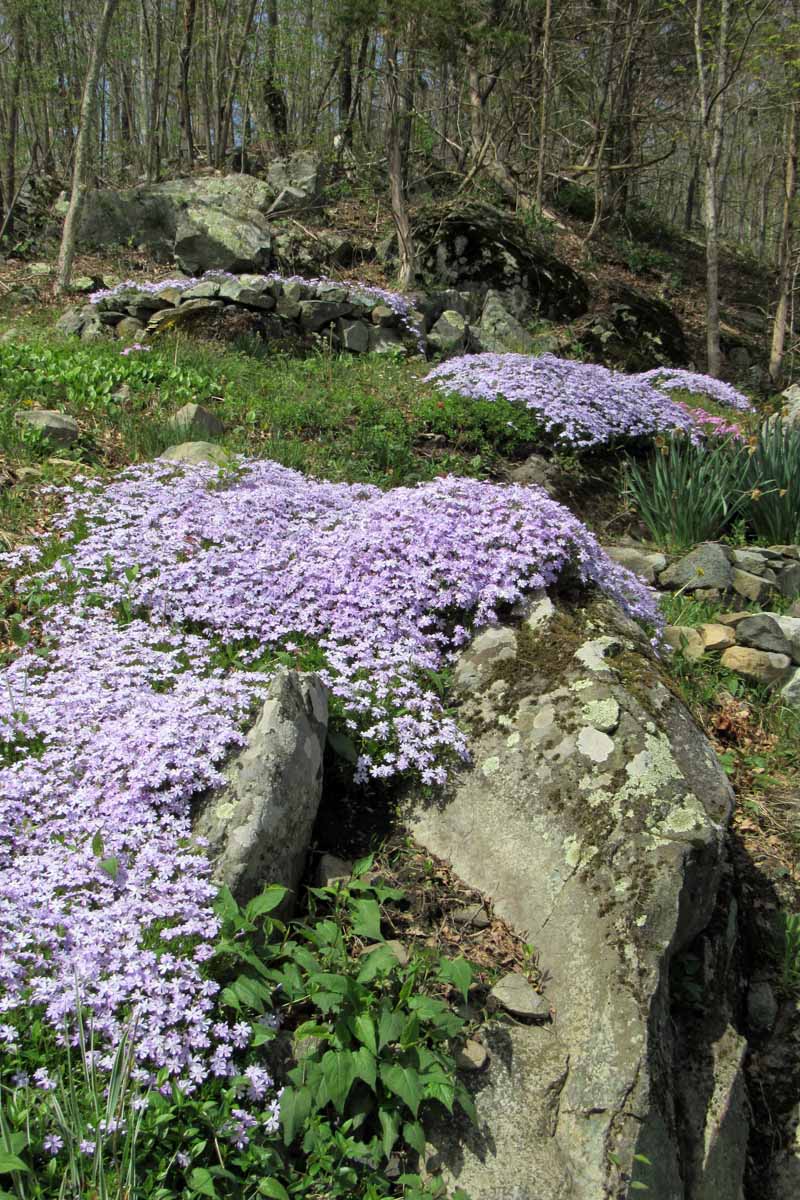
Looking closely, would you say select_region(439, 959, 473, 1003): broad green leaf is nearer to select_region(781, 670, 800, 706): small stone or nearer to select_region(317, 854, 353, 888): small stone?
select_region(317, 854, 353, 888): small stone

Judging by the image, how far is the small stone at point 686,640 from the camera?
5.45 m

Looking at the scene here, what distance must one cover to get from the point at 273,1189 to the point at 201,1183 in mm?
187

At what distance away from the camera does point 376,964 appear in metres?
2.49

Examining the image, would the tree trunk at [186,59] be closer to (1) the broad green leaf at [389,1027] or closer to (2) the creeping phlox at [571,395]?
(2) the creeping phlox at [571,395]

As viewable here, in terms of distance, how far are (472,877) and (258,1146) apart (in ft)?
4.40

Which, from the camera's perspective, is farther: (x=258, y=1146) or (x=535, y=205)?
(x=535, y=205)

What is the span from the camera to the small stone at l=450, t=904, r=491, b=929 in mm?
3104

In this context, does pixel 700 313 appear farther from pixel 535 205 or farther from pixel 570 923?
pixel 570 923

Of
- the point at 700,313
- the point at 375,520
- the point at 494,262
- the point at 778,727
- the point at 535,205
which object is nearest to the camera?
the point at 375,520

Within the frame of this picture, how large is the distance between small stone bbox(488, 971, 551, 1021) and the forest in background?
12.6m

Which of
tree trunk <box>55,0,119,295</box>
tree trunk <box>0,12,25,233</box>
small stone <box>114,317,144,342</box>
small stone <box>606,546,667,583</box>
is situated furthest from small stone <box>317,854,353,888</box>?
tree trunk <box>0,12,25,233</box>

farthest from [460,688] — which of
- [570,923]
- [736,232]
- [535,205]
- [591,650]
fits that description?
[736,232]

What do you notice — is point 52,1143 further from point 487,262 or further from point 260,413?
point 487,262

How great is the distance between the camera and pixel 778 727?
5.09 m
